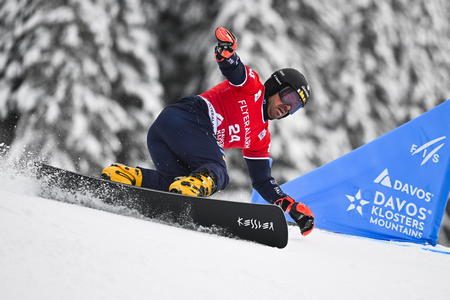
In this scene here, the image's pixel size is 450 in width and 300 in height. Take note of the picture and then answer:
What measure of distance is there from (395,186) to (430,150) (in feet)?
1.26

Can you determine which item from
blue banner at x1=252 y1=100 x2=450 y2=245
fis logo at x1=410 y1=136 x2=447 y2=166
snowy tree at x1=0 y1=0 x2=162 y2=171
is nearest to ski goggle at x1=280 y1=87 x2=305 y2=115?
blue banner at x1=252 y1=100 x2=450 y2=245

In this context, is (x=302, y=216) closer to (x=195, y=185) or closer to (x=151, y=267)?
(x=195, y=185)

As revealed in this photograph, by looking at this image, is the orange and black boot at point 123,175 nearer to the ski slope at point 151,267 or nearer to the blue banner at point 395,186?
the ski slope at point 151,267

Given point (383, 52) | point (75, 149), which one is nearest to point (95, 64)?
point (75, 149)

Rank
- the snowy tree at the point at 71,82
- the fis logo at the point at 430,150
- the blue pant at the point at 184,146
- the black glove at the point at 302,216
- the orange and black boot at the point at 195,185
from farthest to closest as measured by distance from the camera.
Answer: the snowy tree at the point at 71,82 → the fis logo at the point at 430,150 → the black glove at the point at 302,216 → the blue pant at the point at 184,146 → the orange and black boot at the point at 195,185

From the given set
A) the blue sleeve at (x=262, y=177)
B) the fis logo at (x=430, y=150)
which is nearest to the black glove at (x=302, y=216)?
the blue sleeve at (x=262, y=177)

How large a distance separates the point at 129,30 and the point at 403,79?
446cm

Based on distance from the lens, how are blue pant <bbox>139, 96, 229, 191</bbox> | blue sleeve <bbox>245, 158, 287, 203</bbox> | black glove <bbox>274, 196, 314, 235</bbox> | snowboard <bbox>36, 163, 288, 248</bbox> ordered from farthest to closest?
blue sleeve <bbox>245, 158, 287, 203</bbox>, black glove <bbox>274, 196, 314, 235</bbox>, blue pant <bbox>139, 96, 229, 191</bbox>, snowboard <bbox>36, 163, 288, 248</bbox>

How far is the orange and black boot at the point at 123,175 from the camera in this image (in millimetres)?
2359

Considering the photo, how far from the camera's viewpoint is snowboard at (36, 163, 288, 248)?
6.36ft

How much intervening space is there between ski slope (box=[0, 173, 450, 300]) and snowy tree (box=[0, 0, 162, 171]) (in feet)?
11.7

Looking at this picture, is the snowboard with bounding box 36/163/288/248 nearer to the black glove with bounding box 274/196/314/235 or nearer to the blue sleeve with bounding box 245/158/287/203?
the black glove with bounding box 274/196/314/235

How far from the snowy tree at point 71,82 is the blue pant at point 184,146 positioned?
258cm

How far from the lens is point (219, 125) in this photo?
2.48 meters
